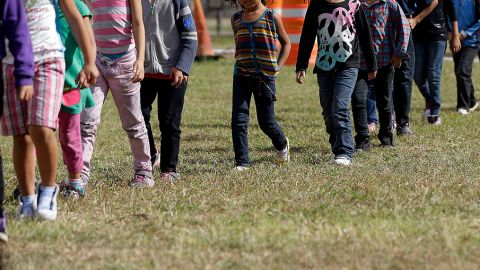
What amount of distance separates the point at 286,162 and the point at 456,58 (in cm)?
455

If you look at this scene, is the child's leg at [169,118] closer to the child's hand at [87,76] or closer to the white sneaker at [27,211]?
the child's hand at [87,76]

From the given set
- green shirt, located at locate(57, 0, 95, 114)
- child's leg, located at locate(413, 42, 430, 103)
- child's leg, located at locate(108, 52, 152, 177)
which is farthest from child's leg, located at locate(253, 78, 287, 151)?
child's leg, located at locate(413, 42, 430, 103)

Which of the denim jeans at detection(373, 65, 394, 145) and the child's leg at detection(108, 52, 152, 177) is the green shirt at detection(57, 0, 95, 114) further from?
the denim jeans at detection(373, 65, 394, 145)

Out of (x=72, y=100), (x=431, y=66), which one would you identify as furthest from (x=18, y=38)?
(x=431, y=66)

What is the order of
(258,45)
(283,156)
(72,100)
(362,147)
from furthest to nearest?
(362,147) < (283,156) < (258,45) < (72,100)

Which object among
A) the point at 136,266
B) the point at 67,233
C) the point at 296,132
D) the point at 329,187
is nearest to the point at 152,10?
the point at 329,187

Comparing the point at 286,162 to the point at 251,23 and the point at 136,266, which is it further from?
the point at 136,266

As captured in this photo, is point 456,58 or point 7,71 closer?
point 7,71

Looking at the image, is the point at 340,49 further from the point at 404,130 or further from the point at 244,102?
the point at 404,130

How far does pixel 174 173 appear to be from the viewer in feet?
23.8

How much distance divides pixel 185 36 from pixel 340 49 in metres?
1.47

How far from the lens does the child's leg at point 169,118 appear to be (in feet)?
23.1

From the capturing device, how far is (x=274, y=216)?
5.57 metres

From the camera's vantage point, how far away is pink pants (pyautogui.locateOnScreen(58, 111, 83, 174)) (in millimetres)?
5961
